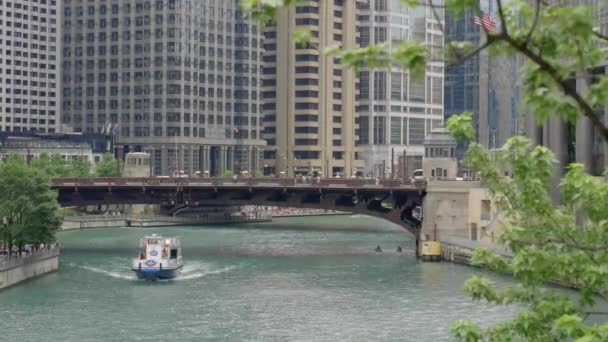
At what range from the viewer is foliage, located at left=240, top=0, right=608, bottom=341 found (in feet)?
46.1

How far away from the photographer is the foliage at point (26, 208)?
336ft

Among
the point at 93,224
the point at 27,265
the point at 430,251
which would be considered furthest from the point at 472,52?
the point at 93,224

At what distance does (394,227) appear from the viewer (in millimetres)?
185625

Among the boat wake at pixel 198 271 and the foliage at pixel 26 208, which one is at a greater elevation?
the foliage at pixel 26 208

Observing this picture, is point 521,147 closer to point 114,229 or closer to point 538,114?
point 538,114

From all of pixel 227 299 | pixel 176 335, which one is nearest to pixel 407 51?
pixel 176 335

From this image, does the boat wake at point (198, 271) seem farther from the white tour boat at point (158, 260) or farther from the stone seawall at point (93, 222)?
the stone seawall at point (93, 222)

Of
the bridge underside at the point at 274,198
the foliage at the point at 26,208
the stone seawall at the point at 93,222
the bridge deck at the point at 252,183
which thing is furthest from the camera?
the stone seawall at the point at 93,222

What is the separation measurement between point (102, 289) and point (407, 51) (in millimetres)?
81404

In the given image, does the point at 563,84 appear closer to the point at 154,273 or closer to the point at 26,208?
the point at 154,273

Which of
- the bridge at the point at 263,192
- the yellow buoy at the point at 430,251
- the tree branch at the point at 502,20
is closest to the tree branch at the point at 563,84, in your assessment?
the tree branch at the point at 502,20

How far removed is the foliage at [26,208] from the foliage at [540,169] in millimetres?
83270

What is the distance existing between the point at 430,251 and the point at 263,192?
25.9 meters

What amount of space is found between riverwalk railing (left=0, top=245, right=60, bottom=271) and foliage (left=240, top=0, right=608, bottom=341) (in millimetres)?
73454
